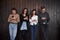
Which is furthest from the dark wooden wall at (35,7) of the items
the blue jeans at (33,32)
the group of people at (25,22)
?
the blue jeans at (33,32)

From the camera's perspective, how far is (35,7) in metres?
6.59

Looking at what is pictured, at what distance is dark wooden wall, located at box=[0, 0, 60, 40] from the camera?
21.5 ft

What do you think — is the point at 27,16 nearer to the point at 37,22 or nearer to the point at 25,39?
the point at 37,22

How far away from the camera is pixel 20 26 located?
618 centimetres

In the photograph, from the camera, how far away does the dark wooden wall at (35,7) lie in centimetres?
656

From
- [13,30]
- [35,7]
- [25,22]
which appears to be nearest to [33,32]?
[25,22]

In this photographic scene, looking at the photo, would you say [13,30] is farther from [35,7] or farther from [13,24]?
[35,7]

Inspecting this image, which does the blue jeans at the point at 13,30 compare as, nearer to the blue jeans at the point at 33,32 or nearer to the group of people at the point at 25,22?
the group of people at the point at 25,22

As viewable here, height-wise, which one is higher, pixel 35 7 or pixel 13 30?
pixel 35 7

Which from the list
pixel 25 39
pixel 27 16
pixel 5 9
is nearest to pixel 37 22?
pixel 27 16

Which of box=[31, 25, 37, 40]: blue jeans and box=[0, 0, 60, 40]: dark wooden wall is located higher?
box=[0, 0, 60, 40]: dark wooden wall

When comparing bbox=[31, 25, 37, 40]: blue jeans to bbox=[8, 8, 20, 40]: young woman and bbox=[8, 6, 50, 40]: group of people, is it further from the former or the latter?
bbox=[8, 8, 20, 40]: young woman

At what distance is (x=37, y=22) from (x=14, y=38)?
933 mm

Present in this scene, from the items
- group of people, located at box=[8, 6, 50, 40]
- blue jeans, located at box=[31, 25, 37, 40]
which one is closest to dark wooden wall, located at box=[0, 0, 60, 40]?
group of people, located at box=[8, 6, 50, 40]
